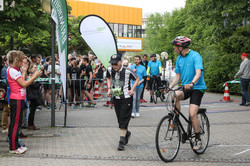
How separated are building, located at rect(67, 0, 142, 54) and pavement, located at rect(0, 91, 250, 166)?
64375mm

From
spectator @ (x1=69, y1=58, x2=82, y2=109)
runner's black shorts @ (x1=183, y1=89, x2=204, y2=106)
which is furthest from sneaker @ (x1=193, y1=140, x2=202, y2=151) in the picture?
spectator @ (x1=69, y1=58, x2=82, y2=109)

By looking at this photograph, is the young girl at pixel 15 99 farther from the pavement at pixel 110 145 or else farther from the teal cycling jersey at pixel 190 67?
the teal cycling jersey at pixel 190 67

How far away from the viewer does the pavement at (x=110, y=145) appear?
6.08 metres

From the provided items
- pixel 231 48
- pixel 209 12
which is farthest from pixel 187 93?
pixel 231 48

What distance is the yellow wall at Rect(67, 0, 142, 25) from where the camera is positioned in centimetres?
7262

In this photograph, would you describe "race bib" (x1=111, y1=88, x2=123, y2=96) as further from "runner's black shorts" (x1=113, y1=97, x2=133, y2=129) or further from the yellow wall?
the yellow wall

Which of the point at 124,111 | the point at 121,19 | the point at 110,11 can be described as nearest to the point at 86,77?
the point at 124,111

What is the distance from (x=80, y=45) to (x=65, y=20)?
5047cm

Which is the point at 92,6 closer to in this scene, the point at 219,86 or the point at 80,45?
the point at 80,45

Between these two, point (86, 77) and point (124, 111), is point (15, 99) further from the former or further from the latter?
point (86, 77)

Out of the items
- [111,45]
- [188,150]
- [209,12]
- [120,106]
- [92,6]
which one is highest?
[92,6]

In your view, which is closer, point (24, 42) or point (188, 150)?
point (188, 150)

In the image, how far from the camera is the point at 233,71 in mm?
19094

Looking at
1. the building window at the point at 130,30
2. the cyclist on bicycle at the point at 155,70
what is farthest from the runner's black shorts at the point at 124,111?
the building window at the point at 130,30
